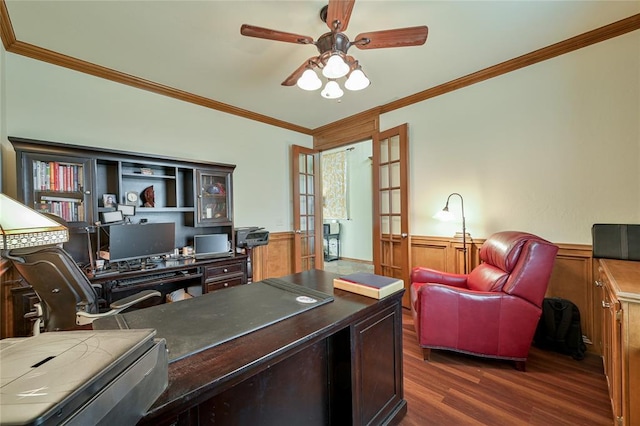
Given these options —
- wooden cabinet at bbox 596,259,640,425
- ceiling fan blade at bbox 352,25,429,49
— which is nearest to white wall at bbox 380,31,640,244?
wooden cabinet at bbox 596,259,640,425

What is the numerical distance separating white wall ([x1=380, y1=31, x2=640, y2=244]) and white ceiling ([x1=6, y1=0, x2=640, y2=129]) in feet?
0.99

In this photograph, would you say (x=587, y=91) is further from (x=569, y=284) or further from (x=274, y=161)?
(x=274, y=161)

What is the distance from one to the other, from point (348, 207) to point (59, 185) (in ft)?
17.7

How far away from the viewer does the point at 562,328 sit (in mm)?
2219

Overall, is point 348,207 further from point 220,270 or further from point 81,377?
point 81,377

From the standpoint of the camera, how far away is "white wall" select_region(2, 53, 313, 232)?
226cm

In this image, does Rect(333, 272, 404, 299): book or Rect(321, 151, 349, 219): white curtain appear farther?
Rect(321, 151, 349, 219): white curtain

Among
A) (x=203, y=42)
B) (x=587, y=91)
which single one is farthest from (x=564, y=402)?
(x=203, y=42)

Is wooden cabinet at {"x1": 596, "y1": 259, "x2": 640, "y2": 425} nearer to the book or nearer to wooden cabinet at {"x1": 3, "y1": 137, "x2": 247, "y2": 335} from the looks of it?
the book

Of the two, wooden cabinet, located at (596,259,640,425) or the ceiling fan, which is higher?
the ceiling fan

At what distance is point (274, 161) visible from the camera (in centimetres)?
404

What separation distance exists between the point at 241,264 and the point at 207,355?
233cm

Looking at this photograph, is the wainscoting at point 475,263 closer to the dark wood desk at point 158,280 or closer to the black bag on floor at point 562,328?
the black bag on floor at point 562,328

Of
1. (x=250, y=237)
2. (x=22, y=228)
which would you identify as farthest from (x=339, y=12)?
(x=250, y=237)
